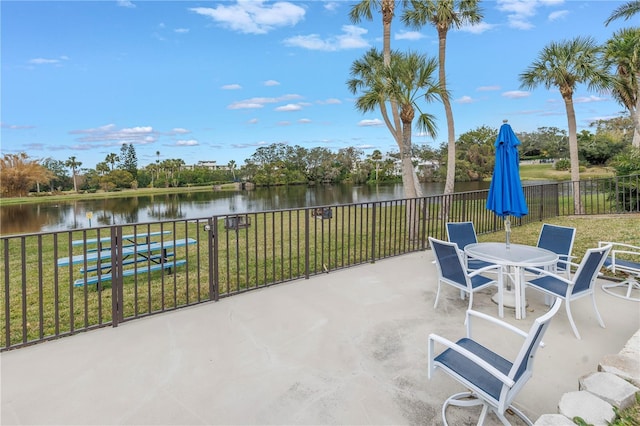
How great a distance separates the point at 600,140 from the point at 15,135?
69.9 meters

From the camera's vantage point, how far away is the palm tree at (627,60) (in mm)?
11977

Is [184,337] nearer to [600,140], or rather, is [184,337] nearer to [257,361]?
[257,361]

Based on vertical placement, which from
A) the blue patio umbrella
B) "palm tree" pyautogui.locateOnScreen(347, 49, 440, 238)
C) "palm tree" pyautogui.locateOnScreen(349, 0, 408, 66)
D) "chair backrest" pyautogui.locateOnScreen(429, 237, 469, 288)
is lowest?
"chair backrest" pyautogui.locateOnScreen(429, 237, 469, 288)

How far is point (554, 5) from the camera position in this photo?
10656 mm

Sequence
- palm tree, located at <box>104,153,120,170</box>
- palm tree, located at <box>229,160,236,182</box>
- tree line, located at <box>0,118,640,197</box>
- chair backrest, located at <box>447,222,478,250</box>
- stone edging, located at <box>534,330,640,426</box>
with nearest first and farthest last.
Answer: stone edging, located at <box>534,330,640,426</box> < chair backrest, located at <box>447,222,478,250</box> < tree line, located at <box>0,118,640,197</box> < palm tree, located at <box>104,153,120,170</box> < palm tree, located at <box>229,160,236,182</box>

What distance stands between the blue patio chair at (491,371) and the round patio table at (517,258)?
135 cm

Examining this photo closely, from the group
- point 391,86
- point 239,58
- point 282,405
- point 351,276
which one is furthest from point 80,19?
point 282,405

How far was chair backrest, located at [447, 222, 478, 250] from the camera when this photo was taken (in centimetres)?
428

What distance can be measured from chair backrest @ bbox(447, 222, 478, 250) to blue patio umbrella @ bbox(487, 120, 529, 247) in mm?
670

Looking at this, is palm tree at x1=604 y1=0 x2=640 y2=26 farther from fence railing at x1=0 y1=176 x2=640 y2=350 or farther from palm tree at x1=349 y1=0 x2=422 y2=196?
palm tree at x1=349 y1=0 x2=422 y2=196

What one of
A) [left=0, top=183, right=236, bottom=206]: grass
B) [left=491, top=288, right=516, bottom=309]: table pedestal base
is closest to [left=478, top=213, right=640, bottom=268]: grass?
[left=491, top=288, right=516, bottom=309]: table pedestal base

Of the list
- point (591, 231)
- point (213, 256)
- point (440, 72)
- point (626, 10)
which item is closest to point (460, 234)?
point (213, 256)

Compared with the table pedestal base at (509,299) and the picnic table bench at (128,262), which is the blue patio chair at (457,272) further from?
the picnic table bench at (128,262)

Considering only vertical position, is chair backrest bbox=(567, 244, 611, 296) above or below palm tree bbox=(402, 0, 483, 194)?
below
